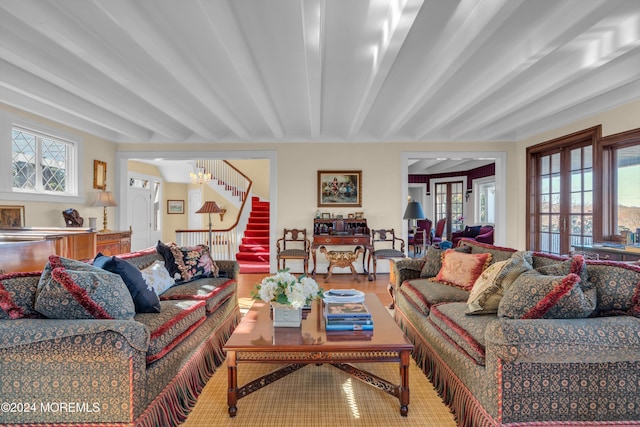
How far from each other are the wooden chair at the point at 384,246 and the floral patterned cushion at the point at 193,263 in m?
3.16

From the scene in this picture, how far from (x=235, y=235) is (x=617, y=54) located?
22.7 ft

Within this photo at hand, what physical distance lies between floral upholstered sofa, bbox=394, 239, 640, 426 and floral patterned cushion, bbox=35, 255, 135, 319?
1919 millimetres

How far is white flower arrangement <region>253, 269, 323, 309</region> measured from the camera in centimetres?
219

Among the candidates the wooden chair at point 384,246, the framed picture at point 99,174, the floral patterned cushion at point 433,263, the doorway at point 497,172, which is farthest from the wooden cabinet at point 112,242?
the doorway at point 497,172

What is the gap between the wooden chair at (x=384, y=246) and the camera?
234 inches

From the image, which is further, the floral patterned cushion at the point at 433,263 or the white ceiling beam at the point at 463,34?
the floral patterned cushion at the point at 433,263

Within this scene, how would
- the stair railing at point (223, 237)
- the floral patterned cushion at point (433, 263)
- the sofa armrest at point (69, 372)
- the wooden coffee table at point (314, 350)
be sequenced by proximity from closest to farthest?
the sofa armrest at point (69, 372)
the wooden coffee table at point (314, 350)
the floral patterned cushion at point (433, 263)
the stair railing at point (223, 237)

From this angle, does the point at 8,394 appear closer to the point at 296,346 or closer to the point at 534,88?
the point at 296,346

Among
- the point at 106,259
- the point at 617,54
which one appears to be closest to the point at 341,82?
the point at 617,54

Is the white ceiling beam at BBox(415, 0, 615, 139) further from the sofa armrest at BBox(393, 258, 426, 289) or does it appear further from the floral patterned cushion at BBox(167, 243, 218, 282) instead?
the floral patterned cushion at BBox(167, 243, 218, 282)

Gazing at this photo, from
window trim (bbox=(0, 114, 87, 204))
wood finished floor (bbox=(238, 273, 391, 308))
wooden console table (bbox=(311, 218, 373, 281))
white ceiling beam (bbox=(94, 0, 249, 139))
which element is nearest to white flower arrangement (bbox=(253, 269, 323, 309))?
white ceiling beam (bbox=(94, 0, 249, 139))

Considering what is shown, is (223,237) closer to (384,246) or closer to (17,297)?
(384,246)

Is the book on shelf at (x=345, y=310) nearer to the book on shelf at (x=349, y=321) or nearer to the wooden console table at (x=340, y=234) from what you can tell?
the book on shelf at (x=349, y=321)

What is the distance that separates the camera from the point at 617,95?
4.05m
